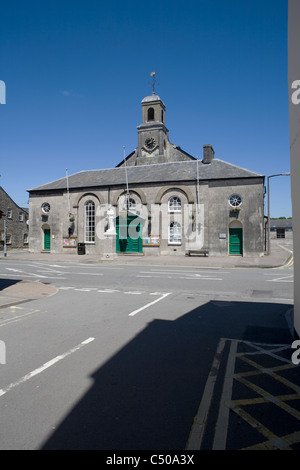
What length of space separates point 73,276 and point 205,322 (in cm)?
985

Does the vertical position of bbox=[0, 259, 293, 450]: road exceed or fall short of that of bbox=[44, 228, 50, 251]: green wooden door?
it falls short

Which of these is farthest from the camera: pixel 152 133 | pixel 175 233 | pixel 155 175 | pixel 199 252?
pixel 152 133

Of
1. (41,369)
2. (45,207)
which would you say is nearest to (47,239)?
(45,207)

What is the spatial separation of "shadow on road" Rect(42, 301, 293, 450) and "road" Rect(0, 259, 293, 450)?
0.04ft

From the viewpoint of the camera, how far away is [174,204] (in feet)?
92.2

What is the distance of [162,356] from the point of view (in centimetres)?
551

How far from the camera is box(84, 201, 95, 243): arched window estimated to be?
30.6 metres

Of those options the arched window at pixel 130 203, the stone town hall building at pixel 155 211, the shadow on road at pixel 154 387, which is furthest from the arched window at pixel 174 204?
the shadow on road at pixel 154 387

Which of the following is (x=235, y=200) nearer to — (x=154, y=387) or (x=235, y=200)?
(x=235, y=200)

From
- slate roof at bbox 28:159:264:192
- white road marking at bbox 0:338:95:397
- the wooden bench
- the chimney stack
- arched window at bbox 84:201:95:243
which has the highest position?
the chimney stack

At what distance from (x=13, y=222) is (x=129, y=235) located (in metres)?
25.0

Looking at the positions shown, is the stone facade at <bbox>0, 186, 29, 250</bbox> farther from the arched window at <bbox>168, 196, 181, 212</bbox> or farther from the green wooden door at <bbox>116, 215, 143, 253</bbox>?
the arched window at <bbox>168, 196, 181, 212</bbox>

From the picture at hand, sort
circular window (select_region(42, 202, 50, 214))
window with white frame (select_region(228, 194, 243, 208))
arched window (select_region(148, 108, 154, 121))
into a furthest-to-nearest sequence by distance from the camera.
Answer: arched window (select_region(148, 108, 154, 121)) → circular window (select_region(42, 202, 50, 214)) → window with white frame (select_region(228, 194, 243, 208))

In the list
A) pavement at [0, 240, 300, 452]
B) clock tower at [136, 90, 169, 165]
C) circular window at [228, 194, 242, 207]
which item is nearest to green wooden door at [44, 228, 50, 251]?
clock tower at [136, 90, 169, 165]
